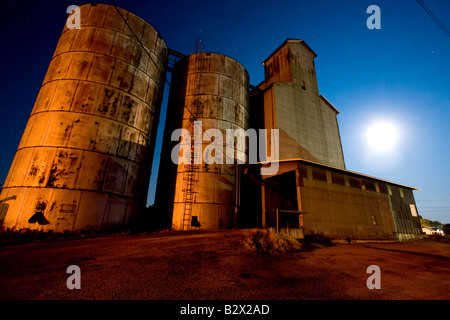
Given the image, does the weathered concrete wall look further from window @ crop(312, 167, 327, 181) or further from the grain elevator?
window @ crop(312, 167, 327, 181)

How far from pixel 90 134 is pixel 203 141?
7.71 m

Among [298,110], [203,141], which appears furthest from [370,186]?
[203,141]

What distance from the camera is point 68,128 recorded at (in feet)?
38.4

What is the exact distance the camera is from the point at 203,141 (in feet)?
51.1

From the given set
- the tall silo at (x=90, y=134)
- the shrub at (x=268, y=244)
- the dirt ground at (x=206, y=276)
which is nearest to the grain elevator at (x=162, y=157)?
the tall silo at (x=90, y=134)

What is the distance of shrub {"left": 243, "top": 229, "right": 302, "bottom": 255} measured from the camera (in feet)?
23.9

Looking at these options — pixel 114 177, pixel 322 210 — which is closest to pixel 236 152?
pixel 322 210

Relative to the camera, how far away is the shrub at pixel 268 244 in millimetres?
7289

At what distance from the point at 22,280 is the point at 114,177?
8.94 meters

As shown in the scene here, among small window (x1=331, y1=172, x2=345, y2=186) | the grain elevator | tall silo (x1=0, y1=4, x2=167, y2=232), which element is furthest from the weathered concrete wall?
tall silo (x1=0, y1=4, x2=167, y2=232)

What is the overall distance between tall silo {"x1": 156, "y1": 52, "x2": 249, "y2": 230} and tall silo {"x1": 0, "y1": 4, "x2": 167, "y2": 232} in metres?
2.06

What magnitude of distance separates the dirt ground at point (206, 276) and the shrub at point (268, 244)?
1.27 feet
